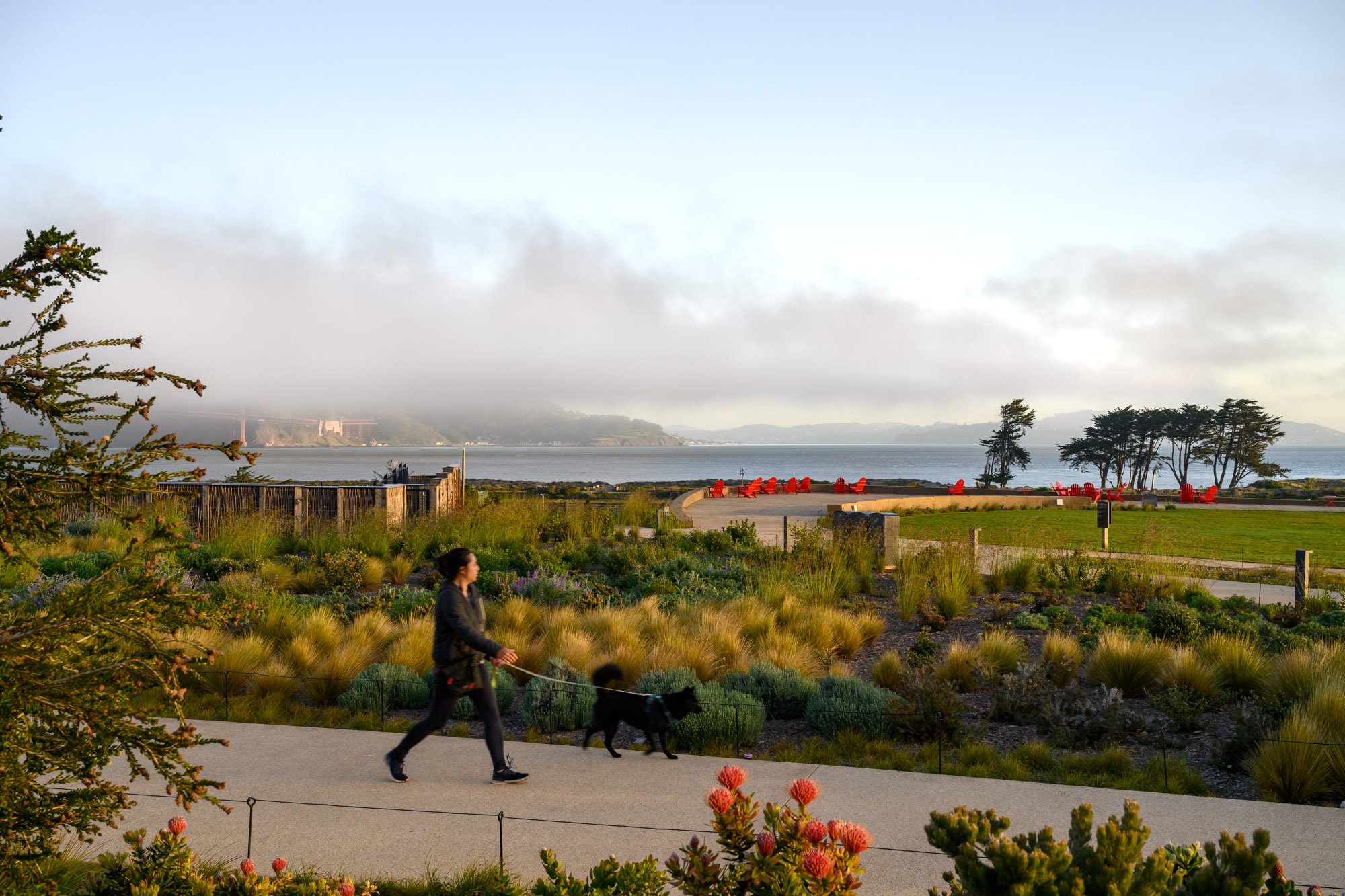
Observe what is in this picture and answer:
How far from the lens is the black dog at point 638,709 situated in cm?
586

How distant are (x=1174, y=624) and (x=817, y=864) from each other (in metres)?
8.96

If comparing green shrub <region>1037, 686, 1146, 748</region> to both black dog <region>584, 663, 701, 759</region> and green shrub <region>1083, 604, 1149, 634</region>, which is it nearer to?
black dog <region>584, 663, 701, 759</region>

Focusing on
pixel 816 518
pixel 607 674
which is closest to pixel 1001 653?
pixel 607 674

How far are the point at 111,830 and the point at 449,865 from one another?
2.00 m

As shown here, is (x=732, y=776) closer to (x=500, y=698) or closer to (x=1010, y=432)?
(x=500, y=698)

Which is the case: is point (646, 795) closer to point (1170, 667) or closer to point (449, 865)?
point (449, 865)

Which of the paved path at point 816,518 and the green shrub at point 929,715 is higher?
the paved path at point 816,518

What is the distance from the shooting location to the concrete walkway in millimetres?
4293

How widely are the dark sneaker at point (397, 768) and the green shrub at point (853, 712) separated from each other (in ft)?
10.4

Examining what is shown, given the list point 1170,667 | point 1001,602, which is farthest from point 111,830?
point 1001,602

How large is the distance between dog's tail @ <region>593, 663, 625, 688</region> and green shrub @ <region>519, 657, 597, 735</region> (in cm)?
70

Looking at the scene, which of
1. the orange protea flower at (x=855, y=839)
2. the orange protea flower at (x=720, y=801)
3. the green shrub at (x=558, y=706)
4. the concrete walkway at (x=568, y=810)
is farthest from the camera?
the green shrub at (x=558, y=706)

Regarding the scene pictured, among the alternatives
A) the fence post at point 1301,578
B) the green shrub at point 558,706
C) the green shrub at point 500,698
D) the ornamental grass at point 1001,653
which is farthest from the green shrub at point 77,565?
the fence post at point 1301,578

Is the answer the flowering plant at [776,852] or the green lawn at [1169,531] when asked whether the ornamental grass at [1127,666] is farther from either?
the flowering plant at [776,852]
